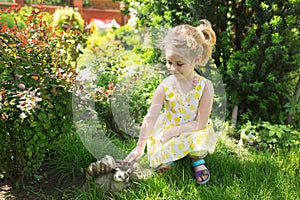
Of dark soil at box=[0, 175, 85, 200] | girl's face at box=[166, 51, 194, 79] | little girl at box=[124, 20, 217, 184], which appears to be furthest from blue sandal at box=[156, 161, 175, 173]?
girl's face at box=[166, 51, 194, 79]

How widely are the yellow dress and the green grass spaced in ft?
0.46

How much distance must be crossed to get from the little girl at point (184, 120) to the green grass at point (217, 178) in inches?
4.9

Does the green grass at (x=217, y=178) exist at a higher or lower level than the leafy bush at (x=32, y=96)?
lower

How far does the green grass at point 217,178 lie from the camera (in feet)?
8.52

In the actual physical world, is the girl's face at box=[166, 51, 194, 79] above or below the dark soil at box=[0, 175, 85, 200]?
above

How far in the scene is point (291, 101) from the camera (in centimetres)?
400

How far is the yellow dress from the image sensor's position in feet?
9.13

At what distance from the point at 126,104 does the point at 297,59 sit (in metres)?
1.79

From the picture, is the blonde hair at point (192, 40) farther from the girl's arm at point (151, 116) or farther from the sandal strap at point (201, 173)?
the sandal strap at point (201, 173)

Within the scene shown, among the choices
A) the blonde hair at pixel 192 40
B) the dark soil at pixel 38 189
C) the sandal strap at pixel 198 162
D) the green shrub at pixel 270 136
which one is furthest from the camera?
the green shrub at pixel 270 136

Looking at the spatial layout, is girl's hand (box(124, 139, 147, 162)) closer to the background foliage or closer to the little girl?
the little girl

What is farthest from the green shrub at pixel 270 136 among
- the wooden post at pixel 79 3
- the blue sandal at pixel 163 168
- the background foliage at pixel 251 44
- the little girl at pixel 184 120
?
the wooden post at pixel 79 3

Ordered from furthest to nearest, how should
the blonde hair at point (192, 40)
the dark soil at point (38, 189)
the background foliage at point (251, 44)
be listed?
the background foliage at point (251, 44) < the dark soil at point (38, 189) < the blonde hair at point (192, 40)

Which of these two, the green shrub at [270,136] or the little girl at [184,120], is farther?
the green shrub at [270,136]
